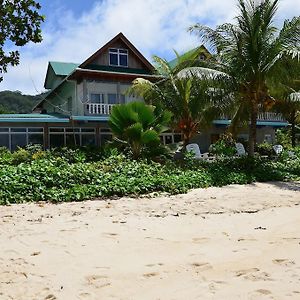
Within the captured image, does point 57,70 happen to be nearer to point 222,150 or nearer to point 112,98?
point 112,98

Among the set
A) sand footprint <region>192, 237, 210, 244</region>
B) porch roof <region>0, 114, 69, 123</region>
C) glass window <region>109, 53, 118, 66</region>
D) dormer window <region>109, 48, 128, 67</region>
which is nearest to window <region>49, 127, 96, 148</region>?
porch roof <region>0, 114, 69, 123</region>

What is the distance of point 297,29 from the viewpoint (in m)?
16.3

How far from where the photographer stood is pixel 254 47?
52.9 ft

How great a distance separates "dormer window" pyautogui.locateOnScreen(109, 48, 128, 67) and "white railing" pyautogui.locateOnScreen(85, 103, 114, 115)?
2770 mm

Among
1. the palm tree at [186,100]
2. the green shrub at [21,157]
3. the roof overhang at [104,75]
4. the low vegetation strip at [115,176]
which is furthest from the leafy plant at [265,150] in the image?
the green shrub at [21,157]

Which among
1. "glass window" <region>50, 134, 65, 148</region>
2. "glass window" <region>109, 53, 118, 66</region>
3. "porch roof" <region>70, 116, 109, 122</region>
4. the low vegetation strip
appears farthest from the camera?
"glass window" <region>109, 53, 118, 66</region>

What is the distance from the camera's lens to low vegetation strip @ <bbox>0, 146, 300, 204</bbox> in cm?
1070

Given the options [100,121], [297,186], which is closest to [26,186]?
[297,186]

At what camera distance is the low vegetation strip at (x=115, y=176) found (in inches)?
421

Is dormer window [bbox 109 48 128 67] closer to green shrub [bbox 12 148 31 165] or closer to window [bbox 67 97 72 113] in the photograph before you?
window [bbox 67 97 72 113]

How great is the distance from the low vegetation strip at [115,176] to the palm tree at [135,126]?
75 centimetres

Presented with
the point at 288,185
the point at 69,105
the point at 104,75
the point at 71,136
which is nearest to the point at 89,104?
the point at 104,75

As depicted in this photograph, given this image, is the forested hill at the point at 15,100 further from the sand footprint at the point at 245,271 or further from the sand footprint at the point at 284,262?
the sand footprint at the point at 245,271

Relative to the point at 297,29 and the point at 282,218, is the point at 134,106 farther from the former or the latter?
the point at 282,218
